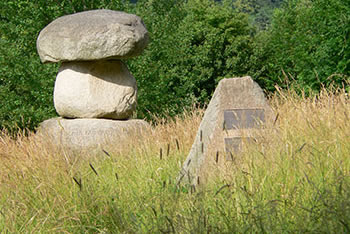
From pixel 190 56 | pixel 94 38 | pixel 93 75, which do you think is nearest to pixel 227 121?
pixel 94 38

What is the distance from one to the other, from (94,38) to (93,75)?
724mm

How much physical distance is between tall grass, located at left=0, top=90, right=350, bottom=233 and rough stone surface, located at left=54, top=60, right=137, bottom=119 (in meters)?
2.19

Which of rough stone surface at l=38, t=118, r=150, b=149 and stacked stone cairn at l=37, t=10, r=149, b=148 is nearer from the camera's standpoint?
rough stone surface at l=38, t=118, r=150, b=149

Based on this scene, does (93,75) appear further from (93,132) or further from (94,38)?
(93,132)

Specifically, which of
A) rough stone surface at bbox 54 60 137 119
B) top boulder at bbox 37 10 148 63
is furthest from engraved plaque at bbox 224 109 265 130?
rough stone surface at bbox 54 60 137 119

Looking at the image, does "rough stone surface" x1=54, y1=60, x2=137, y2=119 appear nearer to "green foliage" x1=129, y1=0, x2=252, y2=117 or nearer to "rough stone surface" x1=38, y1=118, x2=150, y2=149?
"rough stone surface" x1=38, y1=118, x2=150, y2=149

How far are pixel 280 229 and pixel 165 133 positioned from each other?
12.2ft

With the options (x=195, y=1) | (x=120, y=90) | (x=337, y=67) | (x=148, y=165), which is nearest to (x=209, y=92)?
(x=195, y=1)

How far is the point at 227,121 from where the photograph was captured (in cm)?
416

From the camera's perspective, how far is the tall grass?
266cm

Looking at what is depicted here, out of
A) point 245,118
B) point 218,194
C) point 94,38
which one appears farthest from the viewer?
point 94,38

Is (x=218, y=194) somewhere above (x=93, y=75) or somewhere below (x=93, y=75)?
below

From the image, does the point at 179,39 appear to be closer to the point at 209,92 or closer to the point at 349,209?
the point at 209,92

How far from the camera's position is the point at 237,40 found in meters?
16.3
